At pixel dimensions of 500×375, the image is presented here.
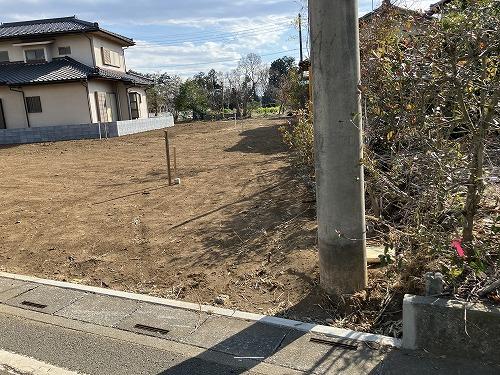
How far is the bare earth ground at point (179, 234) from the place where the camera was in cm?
398

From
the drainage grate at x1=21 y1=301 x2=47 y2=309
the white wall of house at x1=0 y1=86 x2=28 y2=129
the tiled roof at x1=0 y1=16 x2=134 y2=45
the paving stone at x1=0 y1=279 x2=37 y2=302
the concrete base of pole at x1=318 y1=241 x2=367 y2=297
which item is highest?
the tiled roof at x1=0 y1=16 x2=134 y2=45

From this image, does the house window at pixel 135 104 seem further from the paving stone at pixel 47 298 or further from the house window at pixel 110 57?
the paving stone at pixel 47 298

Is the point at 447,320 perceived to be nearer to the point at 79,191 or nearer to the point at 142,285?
the point at 142,285

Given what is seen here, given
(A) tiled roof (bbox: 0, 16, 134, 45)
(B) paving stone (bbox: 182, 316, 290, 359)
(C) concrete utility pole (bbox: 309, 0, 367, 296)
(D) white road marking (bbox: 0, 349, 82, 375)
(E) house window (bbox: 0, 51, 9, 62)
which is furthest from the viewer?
(E) house window (bbox: 0, 51, 9, 62)

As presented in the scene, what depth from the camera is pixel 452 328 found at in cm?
269

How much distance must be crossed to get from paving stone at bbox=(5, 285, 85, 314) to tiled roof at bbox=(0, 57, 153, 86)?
17999 millimetres

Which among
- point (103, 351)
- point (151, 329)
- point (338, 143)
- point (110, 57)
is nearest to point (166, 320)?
point (151, 329)

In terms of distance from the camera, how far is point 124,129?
2092cm

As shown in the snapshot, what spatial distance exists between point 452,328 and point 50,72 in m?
22.1

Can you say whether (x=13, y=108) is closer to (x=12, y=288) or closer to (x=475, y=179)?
(x=12, y=288)

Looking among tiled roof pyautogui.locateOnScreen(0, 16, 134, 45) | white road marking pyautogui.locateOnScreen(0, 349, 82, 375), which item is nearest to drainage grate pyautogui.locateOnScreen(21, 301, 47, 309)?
white road marking pyautogui.locateOnScreen(0, 349, 82, 375)

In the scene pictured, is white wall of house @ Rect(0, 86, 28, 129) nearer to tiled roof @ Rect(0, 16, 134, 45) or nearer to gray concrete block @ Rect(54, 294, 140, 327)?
tiled roof @ Rect(0, 16, 134, 45)

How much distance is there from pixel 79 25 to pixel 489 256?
24128 millimetres

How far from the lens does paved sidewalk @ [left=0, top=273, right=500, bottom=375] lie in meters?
2.74
